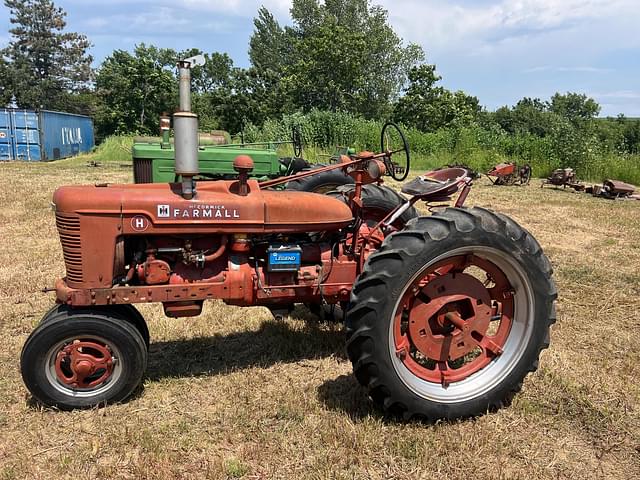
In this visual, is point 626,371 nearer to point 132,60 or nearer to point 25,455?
point 25,455

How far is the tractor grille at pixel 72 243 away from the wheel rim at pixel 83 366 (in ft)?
1.20

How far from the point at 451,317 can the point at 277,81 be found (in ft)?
92.4

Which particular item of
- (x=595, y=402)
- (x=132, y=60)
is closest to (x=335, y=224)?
(x=595, y=402)

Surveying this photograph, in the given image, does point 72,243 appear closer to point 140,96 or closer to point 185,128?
point 185,128

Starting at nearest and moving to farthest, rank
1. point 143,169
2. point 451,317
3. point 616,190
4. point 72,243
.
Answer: point 72,243 < point 451,317 < point 143,169 < point 616,190

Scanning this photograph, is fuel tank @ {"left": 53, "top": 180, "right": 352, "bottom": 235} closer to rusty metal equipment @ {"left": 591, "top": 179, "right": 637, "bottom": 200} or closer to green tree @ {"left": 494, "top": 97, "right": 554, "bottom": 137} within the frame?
rusty metal equipment @ {"left": 591, "top": 179, "right": 637, "bottom": 200}

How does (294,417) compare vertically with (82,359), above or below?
below

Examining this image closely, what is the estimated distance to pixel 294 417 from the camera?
3.07m

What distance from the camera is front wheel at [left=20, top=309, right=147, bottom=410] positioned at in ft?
9.66

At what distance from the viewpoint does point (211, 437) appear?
2883mm

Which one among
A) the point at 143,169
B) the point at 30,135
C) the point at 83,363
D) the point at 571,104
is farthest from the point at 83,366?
the point at 571,104

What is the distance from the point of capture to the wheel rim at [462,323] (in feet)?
9.88

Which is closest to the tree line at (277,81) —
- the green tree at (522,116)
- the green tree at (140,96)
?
the green tree at (140,96)

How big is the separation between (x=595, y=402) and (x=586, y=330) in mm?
1289
